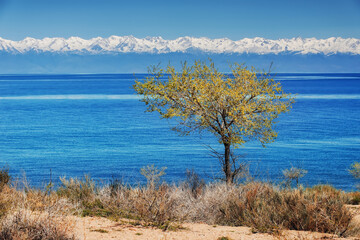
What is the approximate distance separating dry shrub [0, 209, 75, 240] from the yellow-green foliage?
10.4m

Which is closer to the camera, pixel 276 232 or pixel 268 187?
pixel 276 232

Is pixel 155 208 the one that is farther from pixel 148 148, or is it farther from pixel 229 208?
pixel 148 148

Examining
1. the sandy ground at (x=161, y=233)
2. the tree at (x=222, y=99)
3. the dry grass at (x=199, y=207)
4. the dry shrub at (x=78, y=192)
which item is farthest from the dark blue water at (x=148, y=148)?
the sandy ground at (x=161, y=233)

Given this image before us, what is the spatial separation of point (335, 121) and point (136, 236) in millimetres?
75636

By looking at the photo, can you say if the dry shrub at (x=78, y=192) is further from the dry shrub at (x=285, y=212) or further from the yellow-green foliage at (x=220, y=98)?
the yellow-green foliage at (x=220, y=98)

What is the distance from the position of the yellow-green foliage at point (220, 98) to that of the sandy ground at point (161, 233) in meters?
7.82

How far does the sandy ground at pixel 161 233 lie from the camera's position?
11602 mm

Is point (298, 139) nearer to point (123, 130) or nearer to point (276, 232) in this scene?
point (123, 130)

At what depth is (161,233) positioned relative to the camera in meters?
12.1

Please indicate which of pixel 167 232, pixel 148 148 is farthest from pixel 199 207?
pixel 148 148

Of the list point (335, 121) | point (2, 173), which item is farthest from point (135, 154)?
point (335, 121)

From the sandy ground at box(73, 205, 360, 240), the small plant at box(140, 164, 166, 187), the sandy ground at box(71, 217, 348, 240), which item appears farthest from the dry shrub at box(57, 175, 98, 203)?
the sandy ground at box(71, 217, 348, 240)

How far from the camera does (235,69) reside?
2202cm

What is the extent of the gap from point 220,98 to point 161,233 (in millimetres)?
9264
